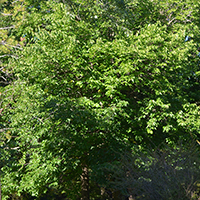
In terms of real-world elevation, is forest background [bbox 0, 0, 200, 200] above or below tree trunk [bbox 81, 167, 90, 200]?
above

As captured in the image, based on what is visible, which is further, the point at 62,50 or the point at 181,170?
the point at 62,50

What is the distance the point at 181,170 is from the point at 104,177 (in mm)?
3342

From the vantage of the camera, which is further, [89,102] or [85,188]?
[85,188]

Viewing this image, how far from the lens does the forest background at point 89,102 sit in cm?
890

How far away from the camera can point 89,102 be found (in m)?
9.54

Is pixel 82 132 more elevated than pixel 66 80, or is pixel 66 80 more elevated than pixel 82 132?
pixel 66 80

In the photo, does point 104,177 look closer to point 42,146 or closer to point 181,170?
point 42,146

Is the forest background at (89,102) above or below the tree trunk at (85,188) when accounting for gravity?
above

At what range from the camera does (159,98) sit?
34.6ft

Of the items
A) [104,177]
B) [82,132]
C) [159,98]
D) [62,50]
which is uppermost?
[62,50]

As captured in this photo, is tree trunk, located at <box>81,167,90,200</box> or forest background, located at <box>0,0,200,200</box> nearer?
forest background, located at <box>0,0,200,200</box>

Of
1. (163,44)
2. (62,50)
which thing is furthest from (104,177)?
(163,44)

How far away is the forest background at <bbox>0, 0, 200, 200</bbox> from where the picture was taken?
890 cm

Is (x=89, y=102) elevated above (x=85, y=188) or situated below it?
above
